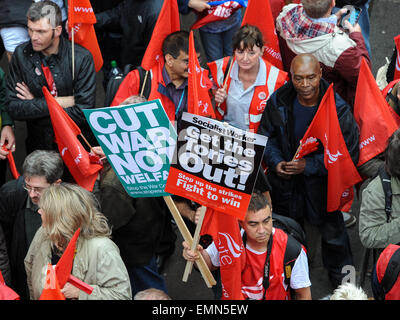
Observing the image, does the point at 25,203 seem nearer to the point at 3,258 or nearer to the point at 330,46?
the point at 3,258

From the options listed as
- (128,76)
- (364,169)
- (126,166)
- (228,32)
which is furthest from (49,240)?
(228,32)

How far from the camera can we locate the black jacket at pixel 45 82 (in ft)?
18.1

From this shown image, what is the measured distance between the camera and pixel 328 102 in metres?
4.79

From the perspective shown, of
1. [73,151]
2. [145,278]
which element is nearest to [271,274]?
[145,278]

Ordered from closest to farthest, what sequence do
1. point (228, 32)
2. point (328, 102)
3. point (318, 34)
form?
point (328, 102) → point (318, 34) → point (228, 32)

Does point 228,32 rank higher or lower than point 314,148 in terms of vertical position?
higher

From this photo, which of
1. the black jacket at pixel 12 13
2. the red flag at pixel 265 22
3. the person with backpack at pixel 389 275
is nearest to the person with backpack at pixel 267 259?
the person with backpack at pixel 389 275


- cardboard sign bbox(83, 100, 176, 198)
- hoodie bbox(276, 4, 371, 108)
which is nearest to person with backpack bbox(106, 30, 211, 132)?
hoodie bbox(276, 4, 371, 108)

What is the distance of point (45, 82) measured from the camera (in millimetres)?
5555

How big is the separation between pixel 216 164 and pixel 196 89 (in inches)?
37.7

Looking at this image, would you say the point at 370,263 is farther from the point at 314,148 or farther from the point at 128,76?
the point at 128,76

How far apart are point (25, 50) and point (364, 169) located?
2.95 meters
